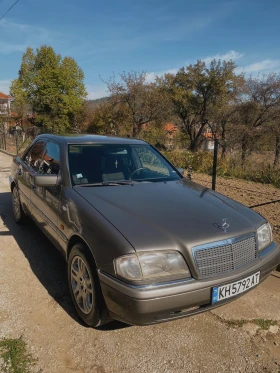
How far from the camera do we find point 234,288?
229cm

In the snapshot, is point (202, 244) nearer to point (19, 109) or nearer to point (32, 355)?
point (32, 355)

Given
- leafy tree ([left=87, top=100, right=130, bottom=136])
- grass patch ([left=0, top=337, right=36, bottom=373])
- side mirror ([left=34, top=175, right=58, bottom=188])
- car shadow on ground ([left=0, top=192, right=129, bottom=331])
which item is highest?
leafy tree ([left=87, top=100, right=130, bottom=136])

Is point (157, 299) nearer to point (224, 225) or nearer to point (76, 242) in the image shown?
point (224, 225)

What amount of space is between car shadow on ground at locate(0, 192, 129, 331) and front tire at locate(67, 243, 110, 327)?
0.53 ft

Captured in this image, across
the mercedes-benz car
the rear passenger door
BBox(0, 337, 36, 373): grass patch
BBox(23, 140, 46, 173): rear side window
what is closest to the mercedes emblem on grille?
the mercedes-benz car

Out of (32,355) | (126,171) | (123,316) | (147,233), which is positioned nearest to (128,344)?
(123,316)

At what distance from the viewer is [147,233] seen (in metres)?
2.18

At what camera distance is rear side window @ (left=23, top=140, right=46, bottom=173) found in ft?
13.3

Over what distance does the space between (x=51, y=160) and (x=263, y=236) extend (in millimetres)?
2543

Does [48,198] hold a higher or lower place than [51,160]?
lower

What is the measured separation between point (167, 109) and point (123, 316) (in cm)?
2274

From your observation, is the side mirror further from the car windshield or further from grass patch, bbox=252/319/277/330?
grass patch, bbox=252/319/277/330

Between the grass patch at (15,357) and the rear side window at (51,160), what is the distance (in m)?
1.72

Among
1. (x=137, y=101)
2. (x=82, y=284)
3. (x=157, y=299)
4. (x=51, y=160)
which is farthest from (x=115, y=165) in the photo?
(x=137, y=101)
